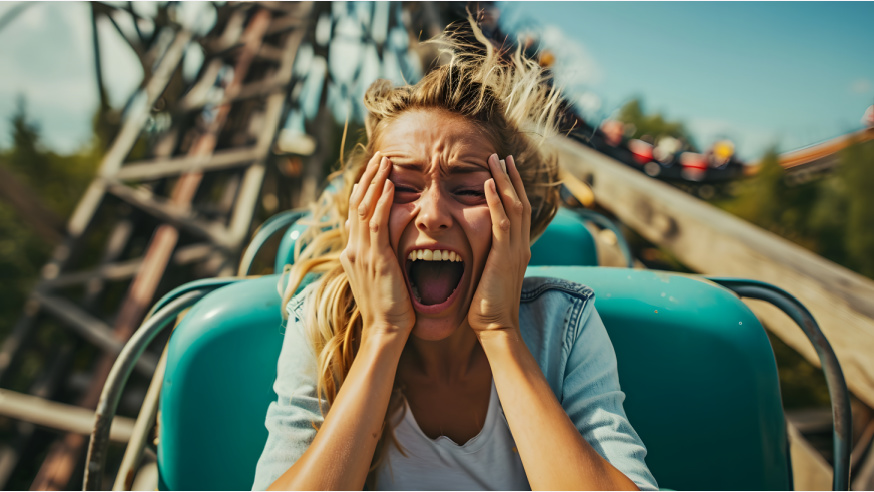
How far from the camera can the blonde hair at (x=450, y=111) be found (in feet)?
2.71

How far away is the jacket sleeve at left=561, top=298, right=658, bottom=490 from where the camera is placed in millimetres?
674

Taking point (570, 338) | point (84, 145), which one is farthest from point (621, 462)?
point (84, 145)

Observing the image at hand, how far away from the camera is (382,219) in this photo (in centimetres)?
76

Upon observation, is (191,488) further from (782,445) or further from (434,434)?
(782,445)

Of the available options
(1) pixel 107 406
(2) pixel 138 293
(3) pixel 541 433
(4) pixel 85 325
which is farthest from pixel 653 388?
(4) pixel 85 325

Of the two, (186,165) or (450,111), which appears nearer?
(450,111)

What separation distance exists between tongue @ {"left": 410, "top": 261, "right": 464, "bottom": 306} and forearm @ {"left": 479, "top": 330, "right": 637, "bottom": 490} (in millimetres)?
141

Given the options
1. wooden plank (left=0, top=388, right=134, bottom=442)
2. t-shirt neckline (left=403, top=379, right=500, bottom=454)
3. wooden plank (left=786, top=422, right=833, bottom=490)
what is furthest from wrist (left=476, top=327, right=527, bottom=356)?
wooden plank (left=0, top=388, right=134, bottom=442)

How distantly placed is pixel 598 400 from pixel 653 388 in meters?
0.24

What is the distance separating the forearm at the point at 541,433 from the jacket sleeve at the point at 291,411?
1.12 feet

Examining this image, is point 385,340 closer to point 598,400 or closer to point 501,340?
point 501,340

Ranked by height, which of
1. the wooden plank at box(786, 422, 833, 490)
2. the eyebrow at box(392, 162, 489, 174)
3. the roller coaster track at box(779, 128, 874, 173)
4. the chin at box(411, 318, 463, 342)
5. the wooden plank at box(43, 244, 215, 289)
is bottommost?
the wooden plank at box(786, 422, 833, 490)

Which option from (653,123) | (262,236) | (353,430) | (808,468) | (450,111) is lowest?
(808,468)

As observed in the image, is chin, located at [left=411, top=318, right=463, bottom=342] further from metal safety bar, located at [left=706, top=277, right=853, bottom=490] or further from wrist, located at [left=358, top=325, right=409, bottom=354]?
metal safety bar, located at [left=706, top=277, right=853, bottom=490]
